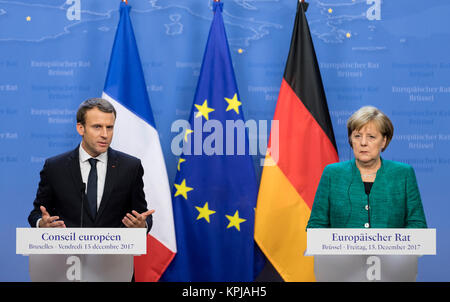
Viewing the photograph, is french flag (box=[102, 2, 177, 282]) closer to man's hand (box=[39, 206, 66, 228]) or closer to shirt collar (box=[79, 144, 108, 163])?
shirt collar (box=[79, 144, 108, 163])

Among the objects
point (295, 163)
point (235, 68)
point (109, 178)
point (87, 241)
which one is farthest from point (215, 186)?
point (87, 241)

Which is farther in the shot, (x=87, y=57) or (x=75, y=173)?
(x=87, y=57)

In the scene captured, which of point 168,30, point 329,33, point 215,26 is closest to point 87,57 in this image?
point 168,30

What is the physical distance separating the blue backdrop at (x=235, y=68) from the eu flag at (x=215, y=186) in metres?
0.28

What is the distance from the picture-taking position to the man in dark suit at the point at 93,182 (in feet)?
8.45

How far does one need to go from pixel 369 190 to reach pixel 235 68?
1.86 m

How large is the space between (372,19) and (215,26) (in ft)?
4.25

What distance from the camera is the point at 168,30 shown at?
3951 millimetres

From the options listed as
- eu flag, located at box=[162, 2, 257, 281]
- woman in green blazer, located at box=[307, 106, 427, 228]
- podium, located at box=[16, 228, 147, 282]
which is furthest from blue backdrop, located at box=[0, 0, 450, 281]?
podium, located at box=[16, 228, 147, 282]

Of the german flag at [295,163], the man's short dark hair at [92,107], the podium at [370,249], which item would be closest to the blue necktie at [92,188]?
Answer: the man's short dark hair at [92,107]

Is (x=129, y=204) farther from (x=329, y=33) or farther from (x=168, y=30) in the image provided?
(x=329, y=33)

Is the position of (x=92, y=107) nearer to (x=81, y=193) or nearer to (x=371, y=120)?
(x=81, y=193)

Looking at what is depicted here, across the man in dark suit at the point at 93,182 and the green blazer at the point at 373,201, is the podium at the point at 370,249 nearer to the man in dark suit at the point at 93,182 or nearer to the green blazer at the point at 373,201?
the green blazer at the point at 373,201

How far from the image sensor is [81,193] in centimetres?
256
